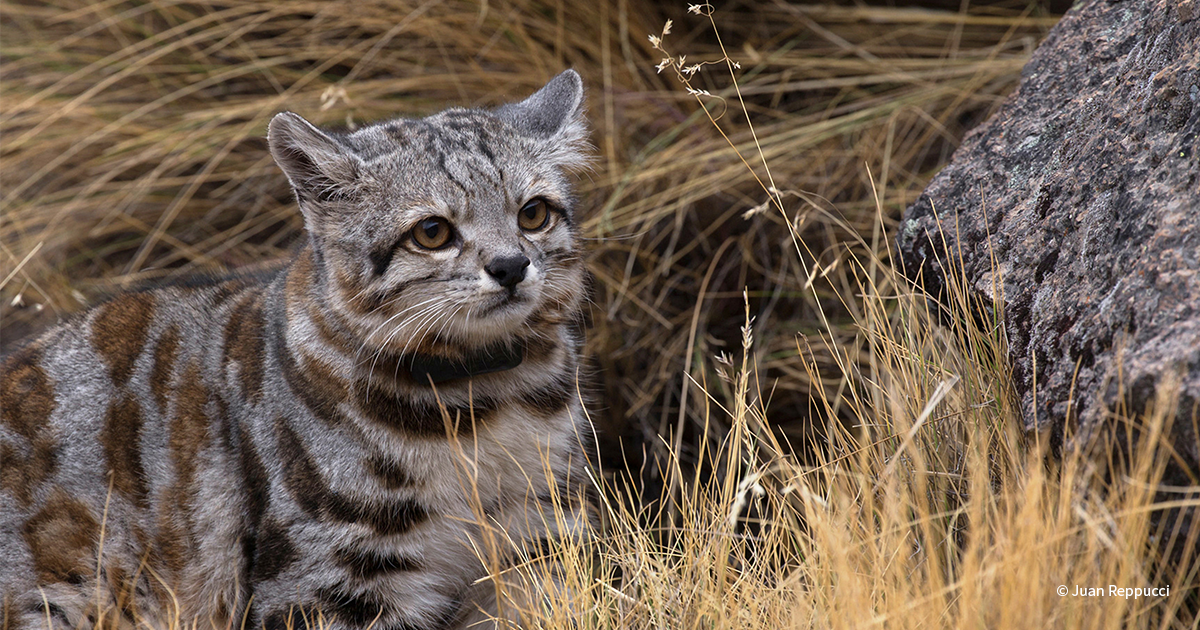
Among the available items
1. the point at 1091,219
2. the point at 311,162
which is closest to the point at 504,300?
the point at 311,162

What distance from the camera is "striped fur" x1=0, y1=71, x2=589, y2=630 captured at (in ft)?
9.81

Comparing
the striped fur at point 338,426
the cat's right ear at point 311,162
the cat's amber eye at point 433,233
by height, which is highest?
the cat's right ear at point 311,162

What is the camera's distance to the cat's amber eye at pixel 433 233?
3.04 m

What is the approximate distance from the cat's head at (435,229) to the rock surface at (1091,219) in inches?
45.0

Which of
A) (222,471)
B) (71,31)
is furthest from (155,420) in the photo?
(71,31)

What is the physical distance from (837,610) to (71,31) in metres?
5.55

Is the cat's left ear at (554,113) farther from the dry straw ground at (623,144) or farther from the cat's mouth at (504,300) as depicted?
the dry straw ground at (623,144)

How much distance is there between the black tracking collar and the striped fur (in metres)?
0.04

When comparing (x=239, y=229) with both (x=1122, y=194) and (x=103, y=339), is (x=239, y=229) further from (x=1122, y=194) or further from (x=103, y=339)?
(x=1122, y=194)

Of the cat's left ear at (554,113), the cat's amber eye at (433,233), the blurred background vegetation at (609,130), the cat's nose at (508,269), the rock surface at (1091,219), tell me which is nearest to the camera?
the rock surface at (1091,219)

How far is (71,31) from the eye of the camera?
6059 mm

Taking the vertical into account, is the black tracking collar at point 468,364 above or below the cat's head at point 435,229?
below

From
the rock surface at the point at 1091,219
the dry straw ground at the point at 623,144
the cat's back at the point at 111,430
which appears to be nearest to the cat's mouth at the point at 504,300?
the cat's back at the point at 111,430

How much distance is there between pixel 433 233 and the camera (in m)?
3.06
